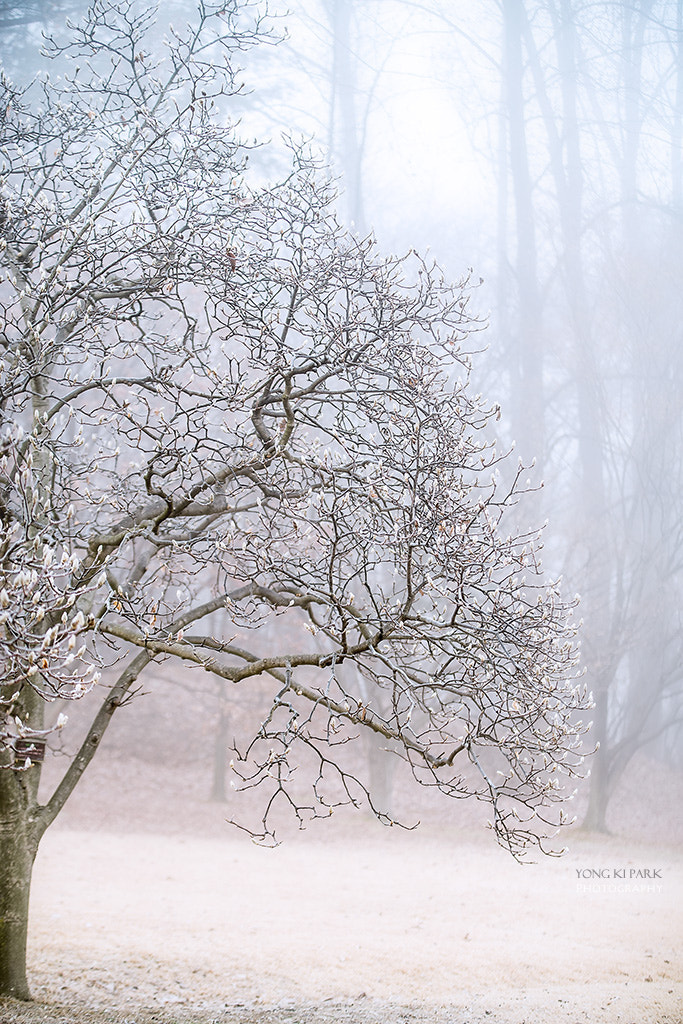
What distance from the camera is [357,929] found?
791 centimetres

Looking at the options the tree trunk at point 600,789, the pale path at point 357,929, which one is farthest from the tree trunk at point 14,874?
the tree trunk at point 600,789

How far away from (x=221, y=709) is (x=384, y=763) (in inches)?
107

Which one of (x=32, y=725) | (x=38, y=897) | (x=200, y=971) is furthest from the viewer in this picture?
(x=38, y=897)

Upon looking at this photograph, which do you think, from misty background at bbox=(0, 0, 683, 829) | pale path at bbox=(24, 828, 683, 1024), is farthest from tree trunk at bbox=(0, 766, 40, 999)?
misty background at bbox=(0, 0, 683, 829)

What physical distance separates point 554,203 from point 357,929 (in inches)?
618

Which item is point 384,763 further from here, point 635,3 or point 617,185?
point 635,3

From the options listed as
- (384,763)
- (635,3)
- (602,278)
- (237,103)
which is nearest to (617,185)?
(602,278)

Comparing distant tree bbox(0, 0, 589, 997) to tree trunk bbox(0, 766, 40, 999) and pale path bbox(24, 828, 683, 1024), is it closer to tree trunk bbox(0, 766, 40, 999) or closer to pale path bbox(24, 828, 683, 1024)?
tree trunk bbox(0, 766, 40, 999)

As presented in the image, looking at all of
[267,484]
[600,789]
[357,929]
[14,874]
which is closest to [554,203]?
[600,789]

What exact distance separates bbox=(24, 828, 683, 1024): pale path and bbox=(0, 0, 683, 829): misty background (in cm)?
398

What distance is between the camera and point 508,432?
59.6 ft

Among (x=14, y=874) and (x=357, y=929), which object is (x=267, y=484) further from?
(x=357, y=929)

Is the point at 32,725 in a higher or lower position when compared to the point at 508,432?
lower

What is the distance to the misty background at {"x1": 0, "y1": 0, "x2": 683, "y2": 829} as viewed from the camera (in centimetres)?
1625
